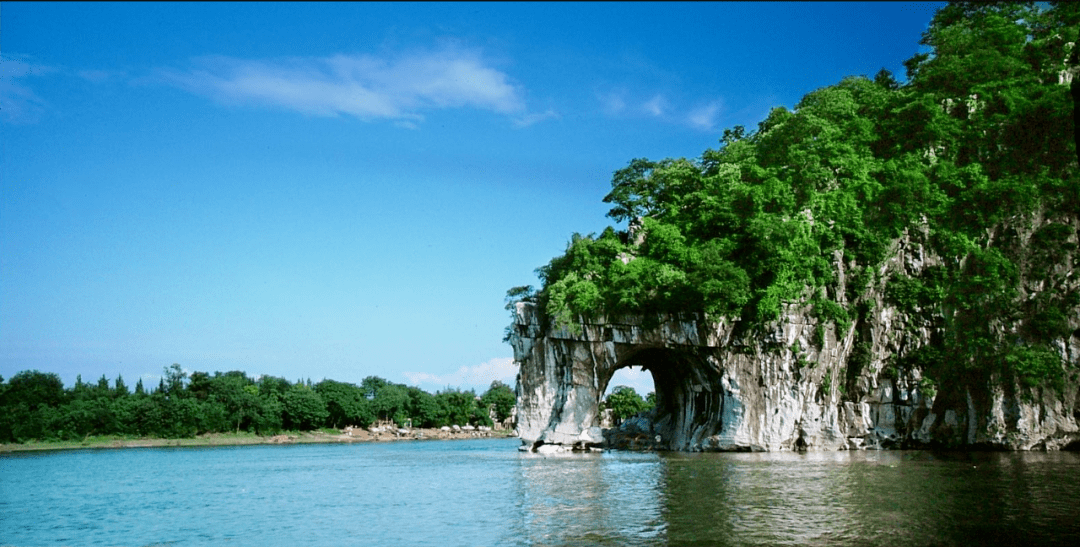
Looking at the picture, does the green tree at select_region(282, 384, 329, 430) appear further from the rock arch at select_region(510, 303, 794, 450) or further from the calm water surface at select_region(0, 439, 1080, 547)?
the calm water surface at select_region(0, 439, 1080, 547)

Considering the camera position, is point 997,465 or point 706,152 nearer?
point 997,465

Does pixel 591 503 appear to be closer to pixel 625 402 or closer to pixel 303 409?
pixel 625 402

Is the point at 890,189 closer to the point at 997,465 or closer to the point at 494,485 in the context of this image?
the point at 997,465

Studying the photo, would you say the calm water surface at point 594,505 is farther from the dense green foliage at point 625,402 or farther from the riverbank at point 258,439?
the dense green foliage at point 625,402

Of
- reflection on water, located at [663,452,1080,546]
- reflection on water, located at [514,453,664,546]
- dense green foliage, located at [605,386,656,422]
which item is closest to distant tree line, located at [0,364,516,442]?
dense green foliage, located at [605,386,656,422]

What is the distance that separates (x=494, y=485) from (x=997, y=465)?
1703 cm

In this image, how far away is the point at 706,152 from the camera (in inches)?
1800

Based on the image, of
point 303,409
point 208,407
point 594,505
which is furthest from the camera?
point 303,409

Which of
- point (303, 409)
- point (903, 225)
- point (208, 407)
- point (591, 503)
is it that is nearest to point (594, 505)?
point (591, 503)

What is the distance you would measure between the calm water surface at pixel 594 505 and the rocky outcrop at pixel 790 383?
5.72 m

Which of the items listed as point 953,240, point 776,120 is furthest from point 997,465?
point 776,120

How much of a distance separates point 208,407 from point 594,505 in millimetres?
59953

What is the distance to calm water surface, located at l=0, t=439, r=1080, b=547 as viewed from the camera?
45.3ft

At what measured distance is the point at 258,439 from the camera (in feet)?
232
